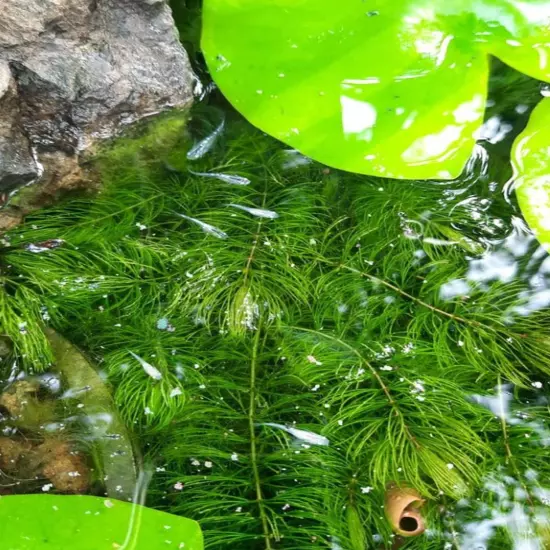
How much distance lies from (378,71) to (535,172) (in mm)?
519

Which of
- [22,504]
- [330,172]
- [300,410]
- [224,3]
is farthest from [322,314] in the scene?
[224,3]

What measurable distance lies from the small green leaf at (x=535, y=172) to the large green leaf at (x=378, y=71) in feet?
0.48

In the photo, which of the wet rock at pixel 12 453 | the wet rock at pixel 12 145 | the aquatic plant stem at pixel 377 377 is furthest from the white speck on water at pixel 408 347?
the wet rock at pixel 12 145

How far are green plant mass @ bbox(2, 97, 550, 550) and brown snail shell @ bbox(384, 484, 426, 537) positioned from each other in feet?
0.09

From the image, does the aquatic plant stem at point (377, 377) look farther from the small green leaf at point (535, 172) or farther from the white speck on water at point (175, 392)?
the small green leaf at point (535, 172)

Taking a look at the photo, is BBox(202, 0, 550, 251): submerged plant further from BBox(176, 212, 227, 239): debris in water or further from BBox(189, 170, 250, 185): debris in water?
BBox(176, 212, 227, 239): debris in water

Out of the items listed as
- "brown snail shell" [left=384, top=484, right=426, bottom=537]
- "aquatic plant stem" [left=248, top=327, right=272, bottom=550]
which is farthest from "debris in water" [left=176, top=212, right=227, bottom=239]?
"brown snail shell" [left=384, top=484, right=426, bottom=537]

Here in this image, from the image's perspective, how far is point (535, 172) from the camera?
1580mm

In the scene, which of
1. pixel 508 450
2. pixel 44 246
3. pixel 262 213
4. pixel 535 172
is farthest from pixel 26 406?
pixel 535 172

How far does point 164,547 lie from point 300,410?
456 millimetres

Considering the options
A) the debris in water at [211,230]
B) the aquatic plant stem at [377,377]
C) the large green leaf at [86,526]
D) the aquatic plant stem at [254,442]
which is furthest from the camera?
the debris in water at [211,230]

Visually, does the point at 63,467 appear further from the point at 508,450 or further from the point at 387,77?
the point at 387,77

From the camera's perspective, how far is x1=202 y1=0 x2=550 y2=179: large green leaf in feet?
5.11

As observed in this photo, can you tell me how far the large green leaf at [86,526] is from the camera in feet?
3.83
